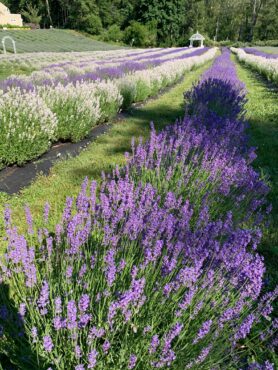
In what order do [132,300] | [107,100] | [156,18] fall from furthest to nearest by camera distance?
[156,18] → [107,100] → [132,300]

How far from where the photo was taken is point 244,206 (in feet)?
11.2

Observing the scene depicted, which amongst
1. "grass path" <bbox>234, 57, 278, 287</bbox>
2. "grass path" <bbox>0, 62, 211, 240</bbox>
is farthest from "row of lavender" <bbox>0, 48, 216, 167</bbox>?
"grass path" <bbox>234, 57, 278, 287</bbox>

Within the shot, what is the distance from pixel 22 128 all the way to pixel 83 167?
104 centimetres

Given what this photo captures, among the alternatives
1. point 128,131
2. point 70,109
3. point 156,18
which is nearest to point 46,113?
point 70,109

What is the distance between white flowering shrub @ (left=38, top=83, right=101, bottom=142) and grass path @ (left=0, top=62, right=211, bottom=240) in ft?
1.29

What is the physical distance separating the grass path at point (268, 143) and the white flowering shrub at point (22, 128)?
336 centimetres

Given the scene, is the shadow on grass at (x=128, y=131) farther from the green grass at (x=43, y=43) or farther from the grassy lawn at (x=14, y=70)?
the green grass at (x=43, y=43)

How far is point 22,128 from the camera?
4.60m

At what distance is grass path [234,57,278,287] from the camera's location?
320cm

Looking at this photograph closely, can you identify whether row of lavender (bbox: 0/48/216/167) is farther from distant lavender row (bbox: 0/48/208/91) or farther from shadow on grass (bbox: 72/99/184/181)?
shadow on grass (bbox: 72/99/184/181)

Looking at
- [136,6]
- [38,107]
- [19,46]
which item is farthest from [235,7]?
[38,107]

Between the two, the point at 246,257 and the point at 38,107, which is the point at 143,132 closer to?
the point at 38,107

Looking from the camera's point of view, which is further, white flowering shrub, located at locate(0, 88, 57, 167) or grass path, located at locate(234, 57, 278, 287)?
white flowering shrub, located at locate(0, 88, 57, 167)

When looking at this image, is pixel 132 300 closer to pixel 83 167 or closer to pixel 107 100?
pixel 83 167
